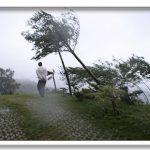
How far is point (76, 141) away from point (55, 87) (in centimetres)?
90

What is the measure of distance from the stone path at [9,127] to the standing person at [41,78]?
529 millimetres

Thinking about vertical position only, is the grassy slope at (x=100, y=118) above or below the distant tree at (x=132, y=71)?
below

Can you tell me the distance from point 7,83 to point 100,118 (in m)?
1.43

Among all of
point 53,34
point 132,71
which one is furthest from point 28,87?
point 132,71

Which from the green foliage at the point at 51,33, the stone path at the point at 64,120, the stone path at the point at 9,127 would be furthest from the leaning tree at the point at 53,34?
the stone path at the point at 9,127

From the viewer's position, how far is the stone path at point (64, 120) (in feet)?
18.3

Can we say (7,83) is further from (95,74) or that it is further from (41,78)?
(95,74)

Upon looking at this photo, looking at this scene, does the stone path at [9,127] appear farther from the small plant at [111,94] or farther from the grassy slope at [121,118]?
the small plant at [111,94]

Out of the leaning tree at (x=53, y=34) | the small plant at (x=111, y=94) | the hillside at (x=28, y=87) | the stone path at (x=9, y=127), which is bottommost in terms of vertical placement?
the stone path at (x=9, y=127)

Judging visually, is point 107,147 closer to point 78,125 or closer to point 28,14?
point 78,125

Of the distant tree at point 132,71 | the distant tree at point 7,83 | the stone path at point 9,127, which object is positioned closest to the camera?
the stone path at point 9,127

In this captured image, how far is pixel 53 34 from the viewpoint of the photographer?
6004 mm

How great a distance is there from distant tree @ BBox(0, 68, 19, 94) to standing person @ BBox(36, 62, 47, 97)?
0.33 metres

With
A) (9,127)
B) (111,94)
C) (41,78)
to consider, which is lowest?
(9,127)
